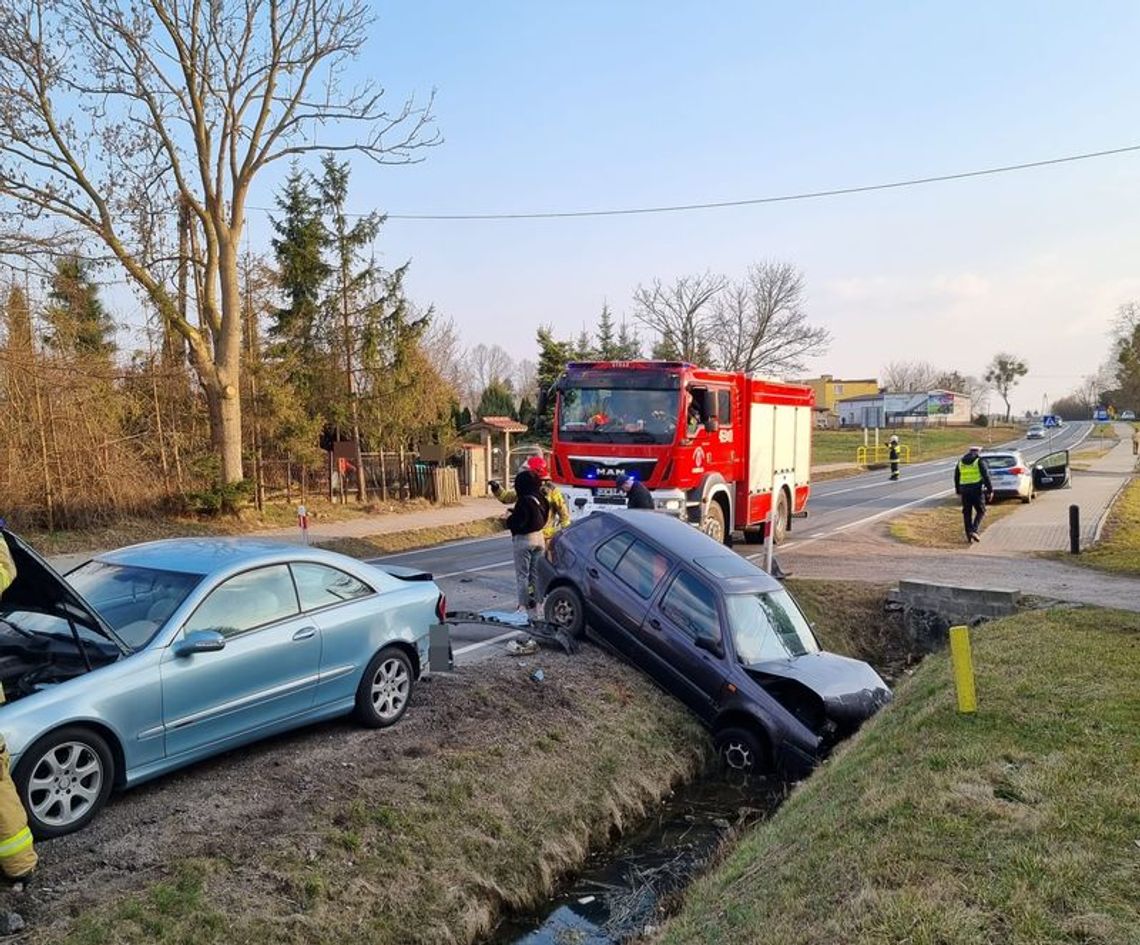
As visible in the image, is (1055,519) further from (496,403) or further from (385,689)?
(496,403)

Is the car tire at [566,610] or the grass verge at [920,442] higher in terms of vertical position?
the car tire at [566,610]

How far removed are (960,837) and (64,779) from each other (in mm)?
4501

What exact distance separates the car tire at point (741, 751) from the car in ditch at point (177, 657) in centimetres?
287

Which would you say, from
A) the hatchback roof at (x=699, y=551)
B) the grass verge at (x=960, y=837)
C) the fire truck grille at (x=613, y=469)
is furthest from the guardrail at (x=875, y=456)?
the grass verge at (x=960, y=837)

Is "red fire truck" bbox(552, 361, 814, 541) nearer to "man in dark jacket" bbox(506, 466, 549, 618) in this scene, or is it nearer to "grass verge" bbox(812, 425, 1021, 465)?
"man in dark jacket" bbox(506, 466, 549, 618)

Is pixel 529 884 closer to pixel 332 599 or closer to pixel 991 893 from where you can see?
pixel 332 599

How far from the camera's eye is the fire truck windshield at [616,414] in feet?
45.3

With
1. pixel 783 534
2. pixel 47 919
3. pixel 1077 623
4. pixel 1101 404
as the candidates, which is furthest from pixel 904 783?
pixel 1101 404

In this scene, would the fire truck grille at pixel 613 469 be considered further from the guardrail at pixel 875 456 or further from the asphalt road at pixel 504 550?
the guardrail at pixel 875 456

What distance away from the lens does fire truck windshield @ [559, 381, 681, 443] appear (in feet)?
45.3

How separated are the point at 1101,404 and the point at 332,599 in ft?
443

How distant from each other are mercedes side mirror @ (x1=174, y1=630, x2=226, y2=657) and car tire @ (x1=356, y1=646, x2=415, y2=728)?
1434 mm

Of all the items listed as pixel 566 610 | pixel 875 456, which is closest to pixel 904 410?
pixel 875 456

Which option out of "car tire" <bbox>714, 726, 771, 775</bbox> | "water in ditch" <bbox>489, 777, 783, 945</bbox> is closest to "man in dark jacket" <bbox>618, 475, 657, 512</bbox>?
"car tire" <bbox>714, 726, 771, 775</bbox>
